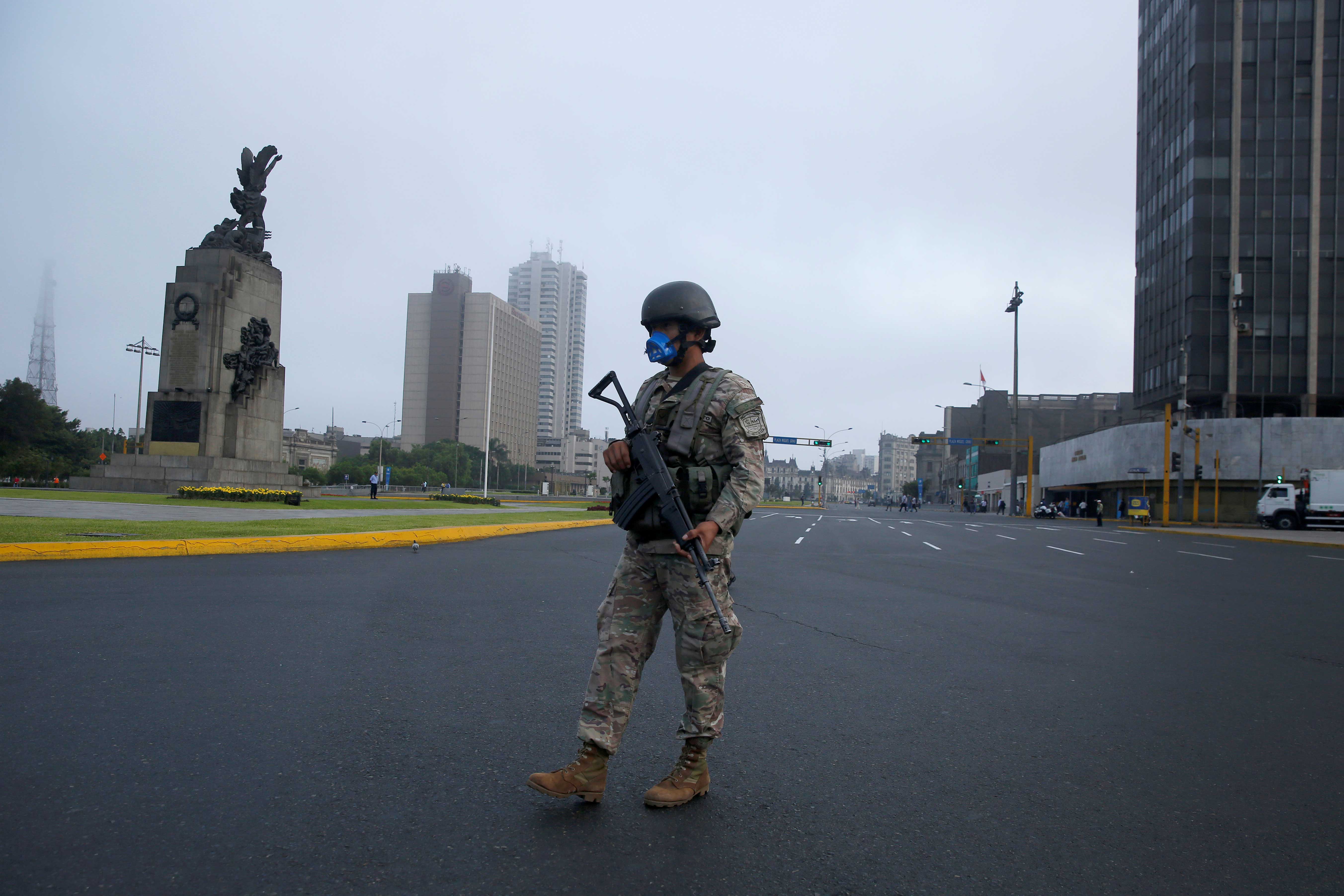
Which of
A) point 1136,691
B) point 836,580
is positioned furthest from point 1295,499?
point 1136,691

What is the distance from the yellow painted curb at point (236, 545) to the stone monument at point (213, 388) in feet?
43.4

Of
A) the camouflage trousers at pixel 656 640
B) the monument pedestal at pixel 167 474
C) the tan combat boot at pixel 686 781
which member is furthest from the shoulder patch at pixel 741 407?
the monument pedestal at pixel 167 474

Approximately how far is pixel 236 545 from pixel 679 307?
33.0ft

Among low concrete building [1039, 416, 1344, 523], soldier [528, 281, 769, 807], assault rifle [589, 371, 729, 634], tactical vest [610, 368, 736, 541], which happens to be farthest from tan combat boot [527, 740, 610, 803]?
low concrete building [1039, 416, 1344, 523]

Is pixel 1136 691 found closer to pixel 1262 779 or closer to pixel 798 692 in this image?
pixel 1262 779

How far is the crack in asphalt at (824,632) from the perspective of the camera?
593 cm

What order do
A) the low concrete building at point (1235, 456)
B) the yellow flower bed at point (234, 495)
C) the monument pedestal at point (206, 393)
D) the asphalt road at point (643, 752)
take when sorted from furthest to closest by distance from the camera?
the low concrete building at point (1235, 456) → the monument pedestal at point (206, 393) → the yellow flower bed at point (234, 495) → the asphalt road at point (643, 752)

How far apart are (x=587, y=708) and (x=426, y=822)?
2.12 feet

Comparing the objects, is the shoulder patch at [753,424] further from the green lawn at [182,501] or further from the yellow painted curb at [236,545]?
the green lawn at [182,501]

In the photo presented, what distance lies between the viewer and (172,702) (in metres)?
3.89

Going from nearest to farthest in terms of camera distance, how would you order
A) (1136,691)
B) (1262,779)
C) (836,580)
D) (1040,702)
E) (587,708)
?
1. (587,708)
2. (1262,779)
3. (1040,702)
4. (1136,691)
5. (836,580)

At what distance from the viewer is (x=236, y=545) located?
11.1m

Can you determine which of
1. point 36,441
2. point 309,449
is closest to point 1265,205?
point 36,441

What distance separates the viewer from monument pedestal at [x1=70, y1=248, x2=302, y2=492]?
82.6ft
